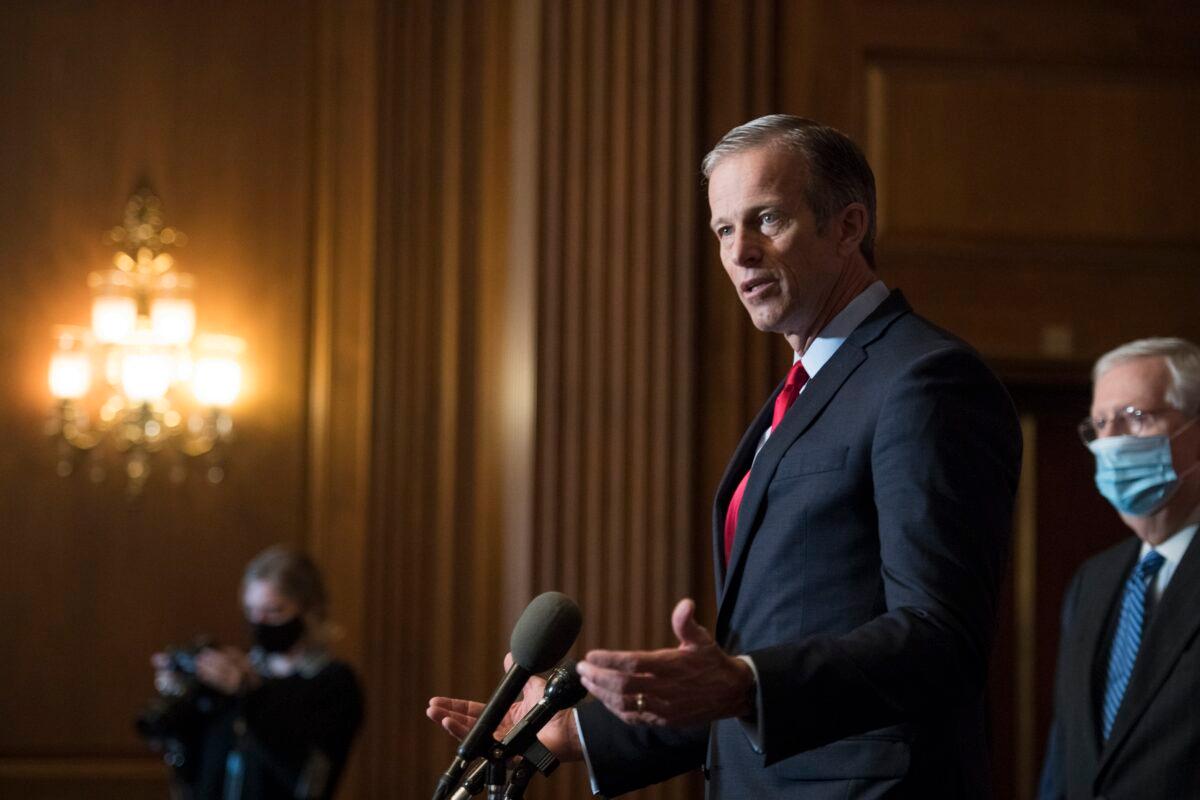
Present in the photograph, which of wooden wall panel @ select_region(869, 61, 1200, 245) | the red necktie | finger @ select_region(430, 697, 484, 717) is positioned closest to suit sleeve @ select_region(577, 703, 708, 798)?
finger @ select_region(430, 697, 484, 717)

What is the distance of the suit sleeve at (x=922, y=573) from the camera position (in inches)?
65.6

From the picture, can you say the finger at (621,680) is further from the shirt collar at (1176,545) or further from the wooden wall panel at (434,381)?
the wooden wall panel at (434,381)

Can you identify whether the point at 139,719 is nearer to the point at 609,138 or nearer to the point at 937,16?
the point at 609,138

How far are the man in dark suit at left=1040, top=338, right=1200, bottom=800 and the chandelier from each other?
366cm

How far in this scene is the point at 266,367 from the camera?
626 cm

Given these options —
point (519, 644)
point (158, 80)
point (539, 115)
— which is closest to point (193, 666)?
point (539, 115)

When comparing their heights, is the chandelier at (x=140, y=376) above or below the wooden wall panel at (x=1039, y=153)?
below

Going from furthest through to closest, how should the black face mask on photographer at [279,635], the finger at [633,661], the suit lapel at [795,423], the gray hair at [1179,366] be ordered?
the black face mask on photographer at [279,635] < the gray hair at [1179,366] < the suit lapel at [795,423] < the finger at [633,661]

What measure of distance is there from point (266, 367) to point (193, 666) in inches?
68.5

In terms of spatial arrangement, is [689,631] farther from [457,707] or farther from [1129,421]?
[1129,421]

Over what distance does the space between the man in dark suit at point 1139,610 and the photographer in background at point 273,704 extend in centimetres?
221

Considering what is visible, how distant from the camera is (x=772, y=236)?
6.84ft

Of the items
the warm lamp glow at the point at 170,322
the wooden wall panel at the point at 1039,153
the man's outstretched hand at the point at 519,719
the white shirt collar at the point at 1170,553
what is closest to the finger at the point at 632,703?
the man's outstretched hand at the point at 519,719

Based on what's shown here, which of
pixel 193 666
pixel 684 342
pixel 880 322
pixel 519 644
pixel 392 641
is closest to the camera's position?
pixel 519 644
